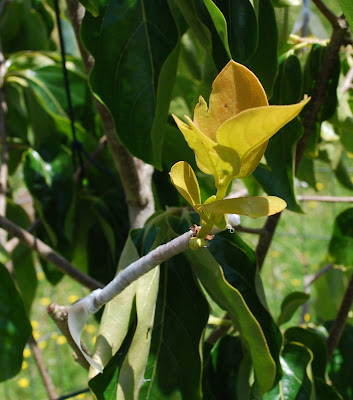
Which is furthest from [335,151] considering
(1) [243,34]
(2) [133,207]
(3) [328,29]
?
(1) [243,34]

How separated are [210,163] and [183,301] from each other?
0.88ft

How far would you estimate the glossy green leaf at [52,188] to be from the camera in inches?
29.8

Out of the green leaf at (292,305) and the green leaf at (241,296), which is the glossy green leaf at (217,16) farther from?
the green leaf at (292,305)

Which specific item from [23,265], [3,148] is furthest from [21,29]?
[23,265]

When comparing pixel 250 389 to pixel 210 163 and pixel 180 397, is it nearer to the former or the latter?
pixel 180 397

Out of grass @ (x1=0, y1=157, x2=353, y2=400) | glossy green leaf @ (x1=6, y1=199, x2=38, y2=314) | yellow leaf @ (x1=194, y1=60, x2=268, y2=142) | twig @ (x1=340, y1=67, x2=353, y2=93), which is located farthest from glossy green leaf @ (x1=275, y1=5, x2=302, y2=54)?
grass @ (x1=0, y1=157, x2=353, y2=400)

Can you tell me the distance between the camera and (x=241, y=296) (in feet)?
1.40

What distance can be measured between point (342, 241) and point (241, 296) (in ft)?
1.32

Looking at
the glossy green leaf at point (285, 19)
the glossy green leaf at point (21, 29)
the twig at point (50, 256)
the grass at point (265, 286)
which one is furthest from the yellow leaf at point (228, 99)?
the grass at point (265, 286)

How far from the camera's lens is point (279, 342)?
504 millimetres

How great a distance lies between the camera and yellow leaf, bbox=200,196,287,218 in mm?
287

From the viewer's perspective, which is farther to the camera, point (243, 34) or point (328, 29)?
point (328, 29)

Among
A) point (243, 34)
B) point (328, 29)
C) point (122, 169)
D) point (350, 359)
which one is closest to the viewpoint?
point (243, 34)

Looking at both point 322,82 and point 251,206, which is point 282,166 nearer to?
point 322,82
